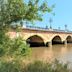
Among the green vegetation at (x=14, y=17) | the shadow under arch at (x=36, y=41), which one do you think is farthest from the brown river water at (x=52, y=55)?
the shadow under arch at (x=36, y=41)

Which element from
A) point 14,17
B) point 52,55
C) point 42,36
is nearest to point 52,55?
point 52,55

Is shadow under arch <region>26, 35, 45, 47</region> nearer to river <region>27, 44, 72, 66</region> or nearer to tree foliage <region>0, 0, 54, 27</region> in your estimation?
river <region>27, 44, 72, 66</region>

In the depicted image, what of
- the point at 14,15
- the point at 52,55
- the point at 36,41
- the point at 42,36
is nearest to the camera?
the point at 14,15

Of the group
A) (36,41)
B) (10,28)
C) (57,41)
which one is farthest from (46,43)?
(10,28)

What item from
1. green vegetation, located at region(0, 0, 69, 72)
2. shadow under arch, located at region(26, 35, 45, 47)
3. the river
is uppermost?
green vegetation, located at region(0, 0, 69, 72)

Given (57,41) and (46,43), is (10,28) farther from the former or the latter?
(57,41)

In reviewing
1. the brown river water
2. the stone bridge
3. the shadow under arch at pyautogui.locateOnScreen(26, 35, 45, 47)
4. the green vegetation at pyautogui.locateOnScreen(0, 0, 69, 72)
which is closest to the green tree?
the green vegetation at pyautogui.locateOnScreen(0, 0, 69, 72)

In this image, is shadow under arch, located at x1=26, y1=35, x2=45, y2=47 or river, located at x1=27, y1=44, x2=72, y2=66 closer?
river, located at x1=27, y1=44, x2=72, y2=66

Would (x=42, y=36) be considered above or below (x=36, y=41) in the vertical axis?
above

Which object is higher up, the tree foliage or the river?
the tree foliage

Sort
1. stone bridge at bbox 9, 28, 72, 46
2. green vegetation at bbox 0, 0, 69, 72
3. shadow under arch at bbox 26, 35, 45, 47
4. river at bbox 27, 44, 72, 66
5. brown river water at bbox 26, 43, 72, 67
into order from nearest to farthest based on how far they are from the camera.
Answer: green vegetation at bbox 0, 0, 69, 72 < brown river water at bbox 26, 43, 72, 67 < river at bbox 27, 44, 72, 66 < stone bridge at bbox 9, 28, 72, 46 < shadow under arch at bbox 26, 35, 45, 47

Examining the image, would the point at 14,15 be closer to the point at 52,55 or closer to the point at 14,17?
the point at 14,17

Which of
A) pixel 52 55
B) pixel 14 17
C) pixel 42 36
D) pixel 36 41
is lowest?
pixel 52 55

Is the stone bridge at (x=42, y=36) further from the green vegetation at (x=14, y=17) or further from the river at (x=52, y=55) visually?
the green vegetation at (x=14, y=17)
